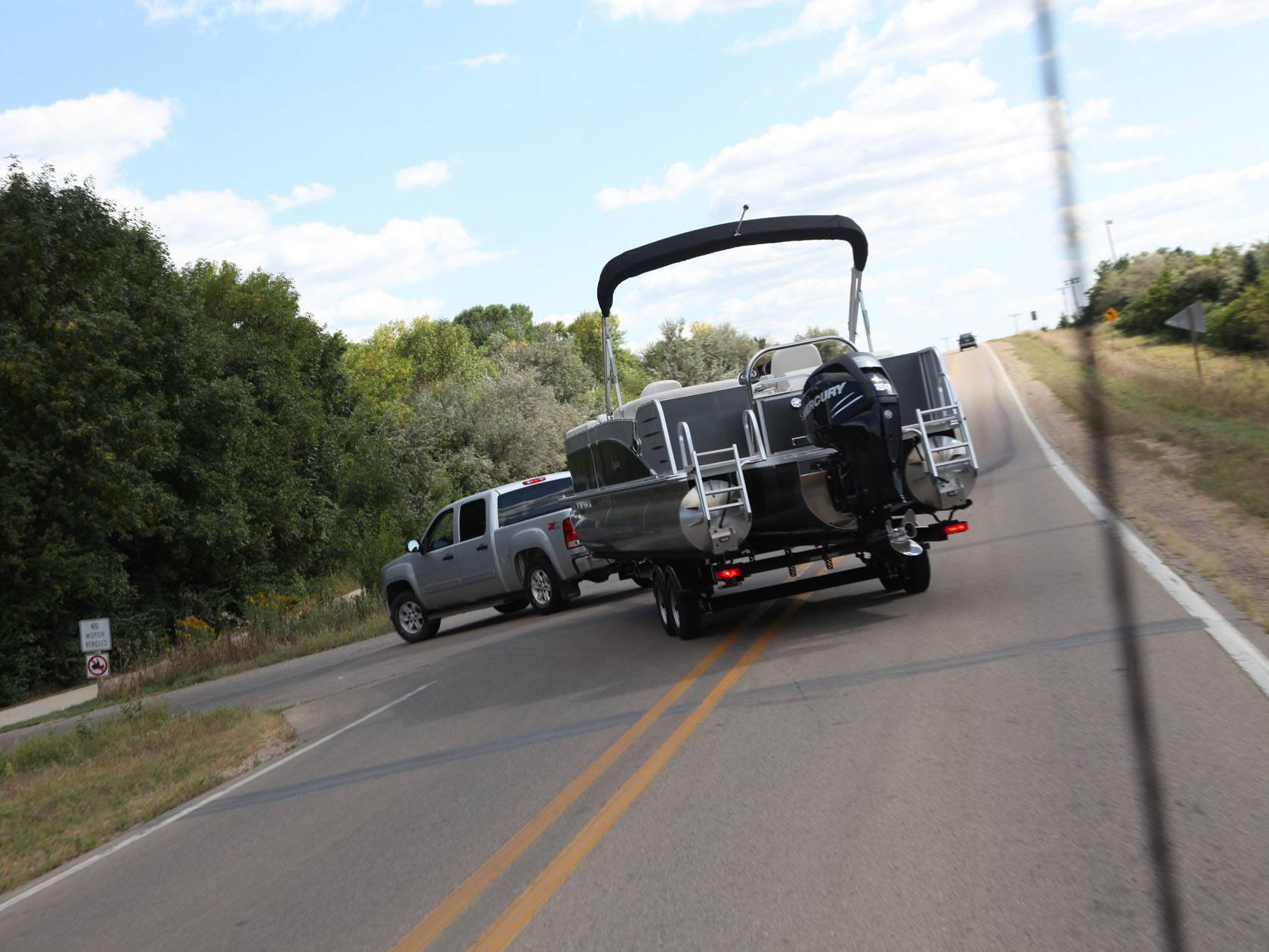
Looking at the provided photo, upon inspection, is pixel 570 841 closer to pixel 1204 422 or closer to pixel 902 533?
pixel 902 533

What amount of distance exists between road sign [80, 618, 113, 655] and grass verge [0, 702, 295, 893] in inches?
194

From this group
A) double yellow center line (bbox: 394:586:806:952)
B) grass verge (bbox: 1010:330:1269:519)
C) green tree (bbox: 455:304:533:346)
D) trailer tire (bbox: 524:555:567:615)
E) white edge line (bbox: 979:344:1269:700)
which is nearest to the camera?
double yellow center line (bbox: 394:586:806:952)

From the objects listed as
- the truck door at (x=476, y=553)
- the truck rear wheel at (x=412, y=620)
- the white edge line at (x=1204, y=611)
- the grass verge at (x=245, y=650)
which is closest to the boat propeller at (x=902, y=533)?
the white edge line at (x=1204, y=611)

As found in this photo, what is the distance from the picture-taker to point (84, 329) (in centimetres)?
3316

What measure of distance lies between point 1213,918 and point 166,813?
25.3 feet

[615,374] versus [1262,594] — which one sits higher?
[615,374]

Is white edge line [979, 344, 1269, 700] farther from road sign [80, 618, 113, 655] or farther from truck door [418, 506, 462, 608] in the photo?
road sign [80, 618, 113, 655]

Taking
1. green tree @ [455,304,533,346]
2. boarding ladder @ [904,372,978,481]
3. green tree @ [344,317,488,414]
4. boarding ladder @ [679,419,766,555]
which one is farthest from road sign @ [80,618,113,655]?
green tree @ [455,304,533,346]

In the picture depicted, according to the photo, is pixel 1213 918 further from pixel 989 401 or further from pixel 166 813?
pixel 989 401

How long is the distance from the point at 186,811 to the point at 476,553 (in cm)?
972

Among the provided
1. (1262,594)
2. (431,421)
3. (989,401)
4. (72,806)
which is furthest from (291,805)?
(431,421)

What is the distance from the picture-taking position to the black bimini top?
13.0m

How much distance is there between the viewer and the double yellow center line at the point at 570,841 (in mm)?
5224

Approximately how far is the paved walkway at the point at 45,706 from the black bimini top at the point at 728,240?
15345 mm
